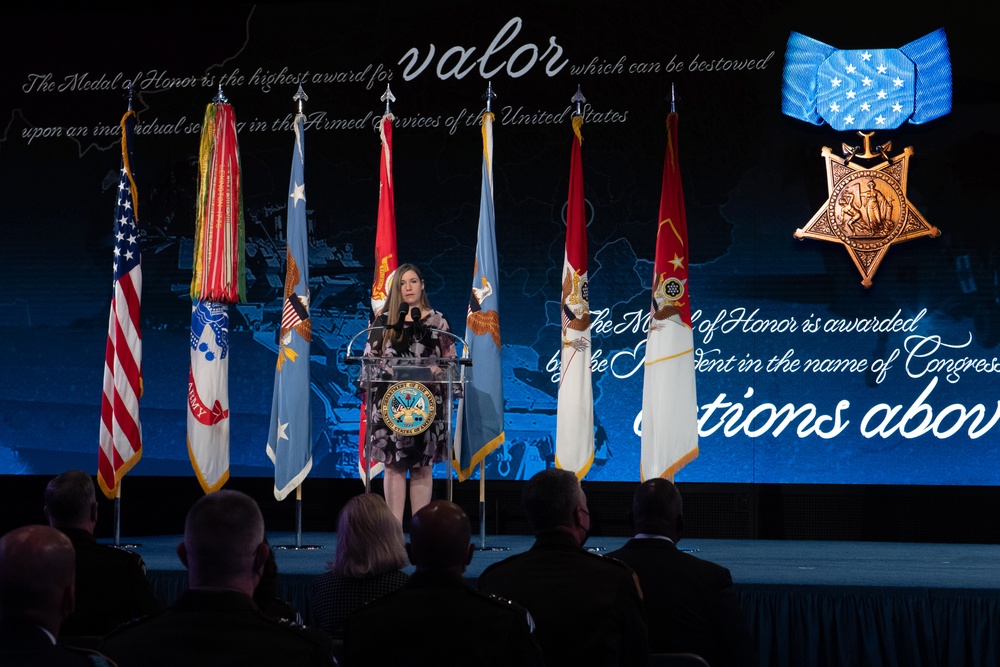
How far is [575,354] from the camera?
6.49 metres

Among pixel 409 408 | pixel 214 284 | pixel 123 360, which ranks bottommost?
pixel 409 408

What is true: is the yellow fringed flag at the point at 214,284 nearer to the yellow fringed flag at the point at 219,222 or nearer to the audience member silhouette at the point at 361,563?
the yellow fringed flag at the point at 219,222

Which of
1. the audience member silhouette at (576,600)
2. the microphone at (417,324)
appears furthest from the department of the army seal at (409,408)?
the audience member silhouette at (576,600)

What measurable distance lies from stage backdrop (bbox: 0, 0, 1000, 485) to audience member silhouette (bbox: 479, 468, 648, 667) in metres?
4.97

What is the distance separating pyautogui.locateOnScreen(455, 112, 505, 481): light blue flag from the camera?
6410mm

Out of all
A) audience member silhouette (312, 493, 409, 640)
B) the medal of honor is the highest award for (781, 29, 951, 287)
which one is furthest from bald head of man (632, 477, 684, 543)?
the medal of honor is the highest award for (781, 29, 951, 287)

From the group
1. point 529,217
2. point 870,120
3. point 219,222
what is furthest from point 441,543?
point 870,120

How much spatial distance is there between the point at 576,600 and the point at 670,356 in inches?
156

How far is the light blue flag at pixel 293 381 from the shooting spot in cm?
639

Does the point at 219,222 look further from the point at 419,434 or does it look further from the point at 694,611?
the point at 694,611

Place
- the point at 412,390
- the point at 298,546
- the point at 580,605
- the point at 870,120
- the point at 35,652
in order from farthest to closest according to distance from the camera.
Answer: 1. the point at 870,120
2. the point at 298,546
3. the point at 412,390
4. the point at 580,605
5. the point at 35,652

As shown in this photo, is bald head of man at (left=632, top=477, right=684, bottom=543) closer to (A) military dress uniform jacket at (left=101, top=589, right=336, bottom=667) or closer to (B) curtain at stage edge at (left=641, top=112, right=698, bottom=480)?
(A) military dress uniform jacket at (left=101, top=589, right=336, bottom=667)

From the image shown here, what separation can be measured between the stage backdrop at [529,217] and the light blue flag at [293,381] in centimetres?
131

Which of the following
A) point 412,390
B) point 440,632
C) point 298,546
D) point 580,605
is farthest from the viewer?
point 298,546
